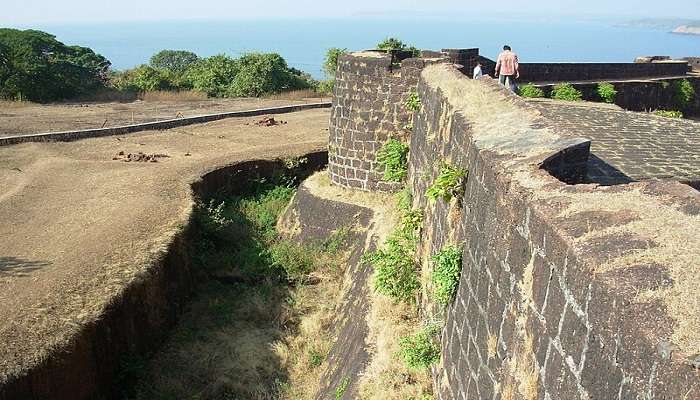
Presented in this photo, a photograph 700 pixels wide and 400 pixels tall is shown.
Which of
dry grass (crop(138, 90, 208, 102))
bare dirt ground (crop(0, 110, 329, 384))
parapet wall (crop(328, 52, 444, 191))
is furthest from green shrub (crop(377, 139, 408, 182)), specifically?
dry grass (crop(138, 90, 208, 102))

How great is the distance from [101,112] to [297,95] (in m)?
9.38

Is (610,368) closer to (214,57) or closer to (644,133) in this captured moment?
(644,133)

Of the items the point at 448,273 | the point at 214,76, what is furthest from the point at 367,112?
the point at 214,76

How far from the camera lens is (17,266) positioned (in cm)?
996

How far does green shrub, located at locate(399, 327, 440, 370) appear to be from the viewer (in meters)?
6.02

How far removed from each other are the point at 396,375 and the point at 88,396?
417cm

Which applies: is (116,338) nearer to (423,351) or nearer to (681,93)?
(423,351)

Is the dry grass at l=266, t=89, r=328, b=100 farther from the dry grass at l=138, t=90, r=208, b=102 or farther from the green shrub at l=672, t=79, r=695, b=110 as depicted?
the green shrub at l=672, t=79, r=695, b=110

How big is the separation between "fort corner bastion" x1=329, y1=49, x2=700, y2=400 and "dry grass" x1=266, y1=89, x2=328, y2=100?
2317cm

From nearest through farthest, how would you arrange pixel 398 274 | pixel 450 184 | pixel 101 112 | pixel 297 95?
pixel 450 184, pixel 398 274, pixel 101 112, pixel 297 95

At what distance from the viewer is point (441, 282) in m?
5.39

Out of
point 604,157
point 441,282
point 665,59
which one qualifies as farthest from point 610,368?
point 665,59

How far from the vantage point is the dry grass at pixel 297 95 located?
30609 millimetres

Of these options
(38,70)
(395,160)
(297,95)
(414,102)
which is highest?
(414,102)
